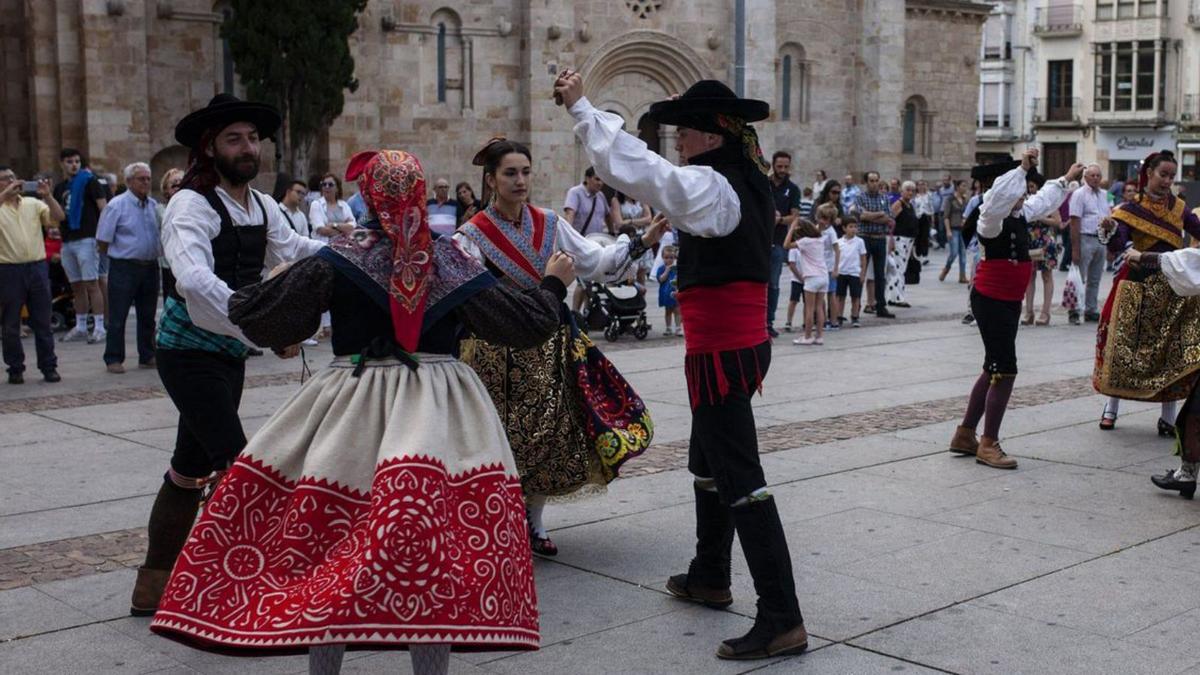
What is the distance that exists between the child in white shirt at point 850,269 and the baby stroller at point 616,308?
2.62 metres

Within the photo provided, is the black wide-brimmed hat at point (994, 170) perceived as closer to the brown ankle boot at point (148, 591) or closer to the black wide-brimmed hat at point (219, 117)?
the black wide-brimmed hat at point (219, 117)

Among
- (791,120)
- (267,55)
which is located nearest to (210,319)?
(267,55)

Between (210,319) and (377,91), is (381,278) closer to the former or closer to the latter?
(210,319)

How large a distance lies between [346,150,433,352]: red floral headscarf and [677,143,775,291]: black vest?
1.29 m

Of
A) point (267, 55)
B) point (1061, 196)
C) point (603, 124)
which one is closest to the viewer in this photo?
point (603, 124)

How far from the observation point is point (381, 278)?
4.12m

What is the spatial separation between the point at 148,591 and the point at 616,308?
9.74 metres

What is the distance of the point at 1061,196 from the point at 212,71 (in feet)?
57.8

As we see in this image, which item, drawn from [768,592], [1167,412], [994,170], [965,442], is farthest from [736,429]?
[1167,412]

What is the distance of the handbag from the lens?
610 centimetres

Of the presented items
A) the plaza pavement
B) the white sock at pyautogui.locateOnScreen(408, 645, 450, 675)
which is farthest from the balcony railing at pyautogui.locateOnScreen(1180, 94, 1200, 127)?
the white sock at pyautogui.locateOnScreen(408, 645, 450, 675)

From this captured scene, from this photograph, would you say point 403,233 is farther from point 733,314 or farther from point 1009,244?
point 1009,244

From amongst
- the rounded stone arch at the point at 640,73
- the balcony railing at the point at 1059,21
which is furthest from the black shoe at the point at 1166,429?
the balcony railing at the point at 1059,21

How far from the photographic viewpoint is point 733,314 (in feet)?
16.8
